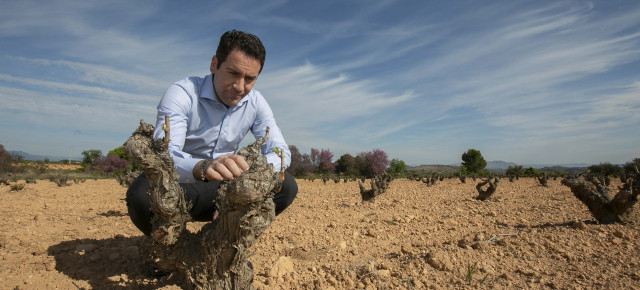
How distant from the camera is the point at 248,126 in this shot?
2977 millimetres

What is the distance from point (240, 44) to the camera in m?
2.33

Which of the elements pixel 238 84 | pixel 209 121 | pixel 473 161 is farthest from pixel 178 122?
pixel 473 161

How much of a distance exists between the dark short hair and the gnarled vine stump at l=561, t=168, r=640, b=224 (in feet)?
14.5

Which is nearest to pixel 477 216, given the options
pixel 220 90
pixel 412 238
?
pixel 412 238

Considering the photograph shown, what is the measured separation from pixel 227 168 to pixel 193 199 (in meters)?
0.97

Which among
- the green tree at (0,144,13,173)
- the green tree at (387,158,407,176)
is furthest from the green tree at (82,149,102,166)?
the green tree at (387,158,407,176)

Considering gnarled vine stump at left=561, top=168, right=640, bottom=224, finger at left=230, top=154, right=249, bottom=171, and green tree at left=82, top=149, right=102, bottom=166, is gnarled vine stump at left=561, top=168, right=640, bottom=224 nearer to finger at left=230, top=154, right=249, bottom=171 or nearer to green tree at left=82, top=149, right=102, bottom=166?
finger at left=230, top=154, right=249, bottom=171

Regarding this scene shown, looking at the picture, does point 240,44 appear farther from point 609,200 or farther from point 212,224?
point 609,200

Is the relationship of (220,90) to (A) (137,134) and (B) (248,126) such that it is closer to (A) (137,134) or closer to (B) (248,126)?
(B) (248,126)

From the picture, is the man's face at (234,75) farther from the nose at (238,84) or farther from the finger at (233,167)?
the finger at (233,167)

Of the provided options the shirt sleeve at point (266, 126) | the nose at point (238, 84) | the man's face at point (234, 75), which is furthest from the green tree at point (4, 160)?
the nose at point (238, 84)

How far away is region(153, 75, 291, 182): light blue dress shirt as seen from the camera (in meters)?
2.38

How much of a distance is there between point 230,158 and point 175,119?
844 mm

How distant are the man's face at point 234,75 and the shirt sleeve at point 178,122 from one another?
26 centimetres
